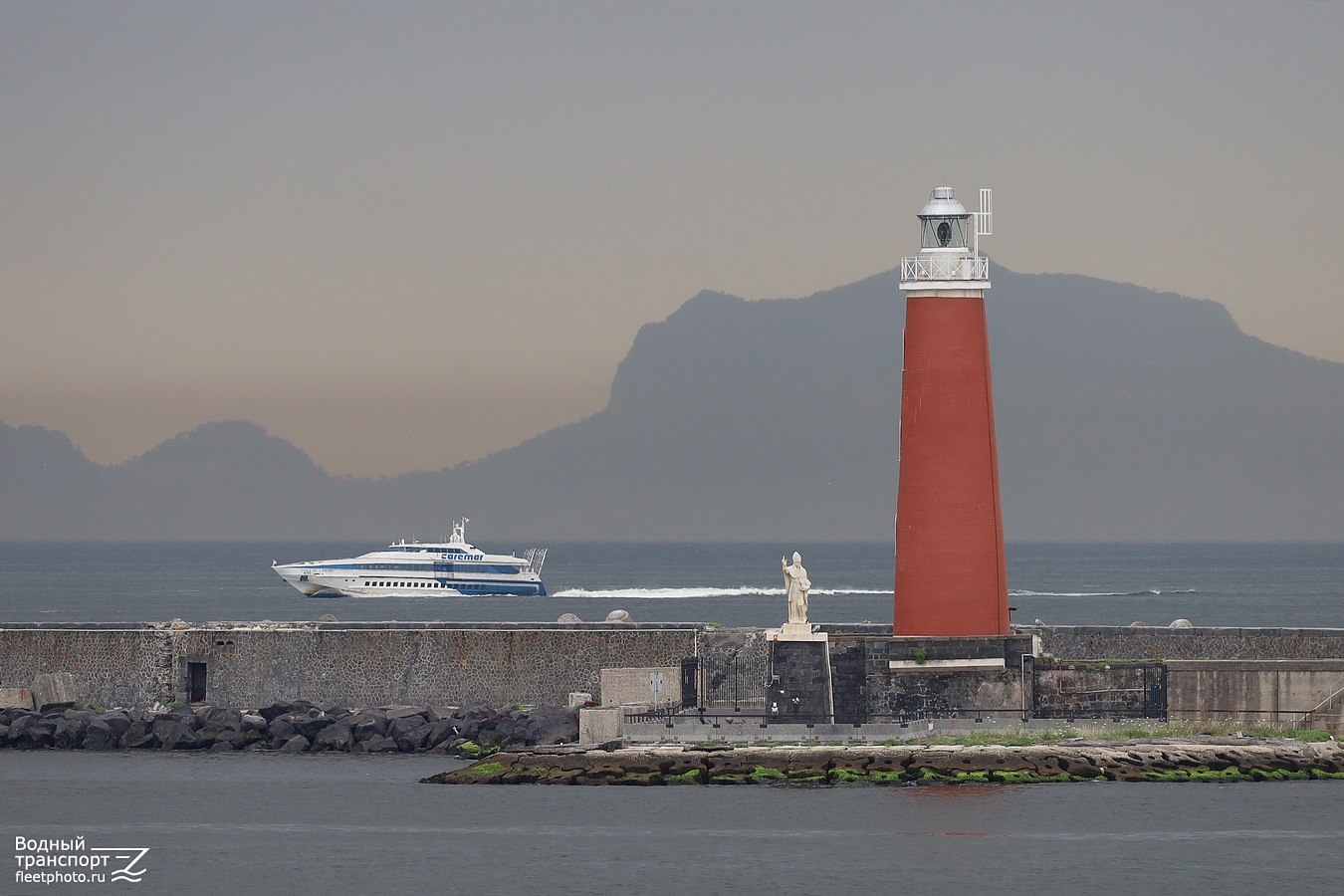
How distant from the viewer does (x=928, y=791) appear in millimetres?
32969

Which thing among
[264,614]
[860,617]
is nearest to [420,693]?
[860,617]

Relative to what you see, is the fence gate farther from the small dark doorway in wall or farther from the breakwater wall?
the small dark doorway in wall

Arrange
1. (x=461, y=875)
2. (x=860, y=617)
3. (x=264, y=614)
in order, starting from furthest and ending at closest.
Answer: (x=264, y=614)
(x=860, y=617)
(x=461, y=875)

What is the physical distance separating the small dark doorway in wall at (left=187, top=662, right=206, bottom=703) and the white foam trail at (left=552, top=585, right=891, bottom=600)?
67.9 metres

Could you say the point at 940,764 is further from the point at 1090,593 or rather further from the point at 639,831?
the point at 1090,593

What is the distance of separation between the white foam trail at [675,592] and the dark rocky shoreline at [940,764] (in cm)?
7655

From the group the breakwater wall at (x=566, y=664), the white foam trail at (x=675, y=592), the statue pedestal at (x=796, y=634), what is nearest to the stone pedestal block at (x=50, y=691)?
the breakwater wall at (x=566, y=664)

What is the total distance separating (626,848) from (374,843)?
3.79 metres

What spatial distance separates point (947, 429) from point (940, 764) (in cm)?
530

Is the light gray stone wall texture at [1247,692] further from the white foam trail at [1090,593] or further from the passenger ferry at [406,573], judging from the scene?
the white foam trail at [1090,593]

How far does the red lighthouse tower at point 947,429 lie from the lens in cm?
3434

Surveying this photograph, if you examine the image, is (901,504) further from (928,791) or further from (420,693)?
(420,693)

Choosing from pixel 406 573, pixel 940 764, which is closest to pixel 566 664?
pixel 940 764

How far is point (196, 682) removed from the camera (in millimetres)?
43656
